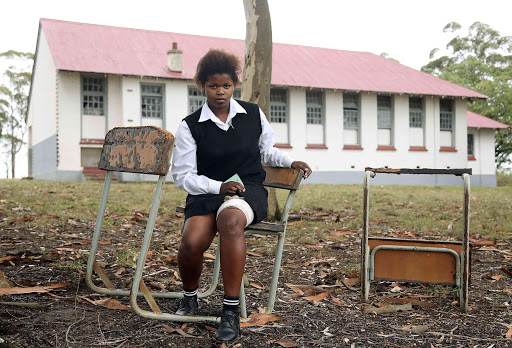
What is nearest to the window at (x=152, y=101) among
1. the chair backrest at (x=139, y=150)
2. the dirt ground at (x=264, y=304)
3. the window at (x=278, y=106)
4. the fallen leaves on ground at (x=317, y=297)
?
the window at (x=278, y=106)

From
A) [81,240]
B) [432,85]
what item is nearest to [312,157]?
[432,85]

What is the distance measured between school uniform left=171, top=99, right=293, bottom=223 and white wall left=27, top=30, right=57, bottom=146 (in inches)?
738

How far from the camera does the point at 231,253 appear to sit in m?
2.94

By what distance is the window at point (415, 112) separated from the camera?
1014 inches

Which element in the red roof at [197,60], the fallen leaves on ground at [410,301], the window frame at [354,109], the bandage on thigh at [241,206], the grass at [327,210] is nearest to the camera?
the bandage on thigh at [241,206]

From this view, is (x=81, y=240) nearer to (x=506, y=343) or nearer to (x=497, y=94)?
(x=506, y=343)

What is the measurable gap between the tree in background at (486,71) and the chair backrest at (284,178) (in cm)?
3294

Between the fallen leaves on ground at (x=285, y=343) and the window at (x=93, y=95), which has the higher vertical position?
the window at (x=93, y=95)

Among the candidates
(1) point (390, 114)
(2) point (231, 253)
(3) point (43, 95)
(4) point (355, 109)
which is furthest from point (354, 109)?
(2) point (231, 253)

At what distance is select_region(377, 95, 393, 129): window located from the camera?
25.2 m

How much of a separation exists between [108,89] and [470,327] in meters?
19.4

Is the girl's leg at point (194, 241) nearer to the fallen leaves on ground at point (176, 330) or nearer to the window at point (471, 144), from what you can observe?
the fallen leaves on ground at point (176, 330)

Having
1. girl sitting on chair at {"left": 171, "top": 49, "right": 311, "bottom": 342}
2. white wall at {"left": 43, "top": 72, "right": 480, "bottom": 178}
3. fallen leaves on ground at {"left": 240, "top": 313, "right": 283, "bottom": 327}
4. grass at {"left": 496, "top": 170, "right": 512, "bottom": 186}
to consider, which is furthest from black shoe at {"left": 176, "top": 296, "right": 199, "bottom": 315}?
grass at {"left": 496, "top": 170, "right": 512, "bottom": 186}

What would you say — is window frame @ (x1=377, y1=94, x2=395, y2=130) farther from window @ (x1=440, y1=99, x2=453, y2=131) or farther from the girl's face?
the girl's face
